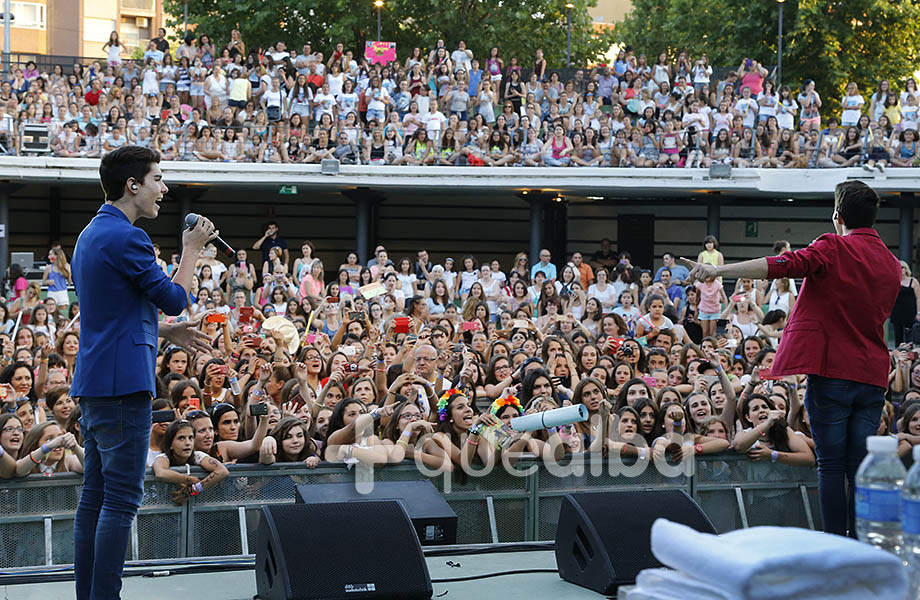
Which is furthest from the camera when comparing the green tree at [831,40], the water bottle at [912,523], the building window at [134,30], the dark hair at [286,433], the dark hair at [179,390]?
the building window at [134,30]

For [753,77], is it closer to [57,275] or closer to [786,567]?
[57,275]

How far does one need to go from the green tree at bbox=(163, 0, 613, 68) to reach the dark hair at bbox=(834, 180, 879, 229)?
68.9 ft

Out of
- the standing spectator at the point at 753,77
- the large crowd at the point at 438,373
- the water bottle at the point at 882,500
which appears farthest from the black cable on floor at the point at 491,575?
the standing spectator at the point at 753,77

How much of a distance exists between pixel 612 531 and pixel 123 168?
7.26 feet

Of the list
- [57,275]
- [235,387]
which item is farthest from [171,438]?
[57,275]

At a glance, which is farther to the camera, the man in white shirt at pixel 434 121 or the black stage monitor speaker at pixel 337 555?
the man in white shirt at pixel 434 121

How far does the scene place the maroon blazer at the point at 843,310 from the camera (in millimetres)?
3916

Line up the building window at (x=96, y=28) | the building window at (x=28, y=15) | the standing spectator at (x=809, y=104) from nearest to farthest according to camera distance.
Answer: the standing spectator at (x=809, y=104)
the building window at (x=28, y=15)
the building window at (x=96, y=28)

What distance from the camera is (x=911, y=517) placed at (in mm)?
2158

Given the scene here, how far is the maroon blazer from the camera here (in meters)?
3.92

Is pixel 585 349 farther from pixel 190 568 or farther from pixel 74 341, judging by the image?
pixel 190 568

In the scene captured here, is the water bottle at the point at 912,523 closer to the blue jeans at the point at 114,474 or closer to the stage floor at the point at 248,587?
the stage floor at the point at 248,587

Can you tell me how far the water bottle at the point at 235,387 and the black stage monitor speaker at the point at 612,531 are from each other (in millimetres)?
3954

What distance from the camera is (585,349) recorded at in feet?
28.9
